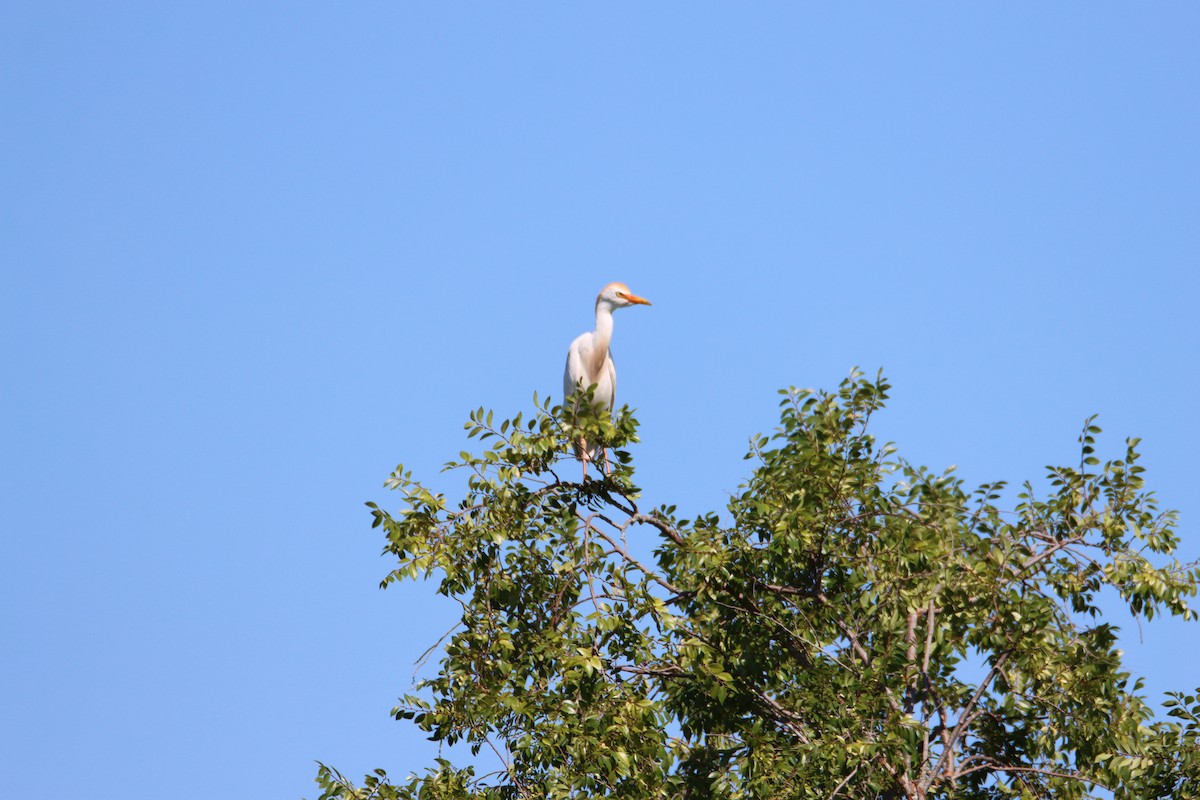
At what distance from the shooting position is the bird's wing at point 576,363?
12.1 meters

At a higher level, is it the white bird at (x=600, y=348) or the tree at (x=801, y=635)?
the white bird at (x=600, y=348)

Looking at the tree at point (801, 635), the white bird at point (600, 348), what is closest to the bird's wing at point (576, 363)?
the white bird at point (600, 348)

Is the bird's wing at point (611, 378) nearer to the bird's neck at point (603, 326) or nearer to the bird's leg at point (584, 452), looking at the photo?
the bird's neck at point (603, 326)

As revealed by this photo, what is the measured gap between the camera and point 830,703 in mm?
7113

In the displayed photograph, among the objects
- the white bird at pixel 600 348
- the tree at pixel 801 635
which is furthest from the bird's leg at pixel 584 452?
the white bird at pixel 600 348

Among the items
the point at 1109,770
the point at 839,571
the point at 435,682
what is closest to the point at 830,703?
the point at 839,571

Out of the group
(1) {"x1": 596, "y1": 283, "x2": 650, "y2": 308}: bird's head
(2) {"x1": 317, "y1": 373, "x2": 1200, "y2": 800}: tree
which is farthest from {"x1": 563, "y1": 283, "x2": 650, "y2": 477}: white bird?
(2) {"x1": 317, "y1": 373, "x2": 1200, "y2": 800}: tree

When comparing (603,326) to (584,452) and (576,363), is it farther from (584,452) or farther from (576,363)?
(584,452)

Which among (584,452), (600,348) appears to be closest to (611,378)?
(600,348)

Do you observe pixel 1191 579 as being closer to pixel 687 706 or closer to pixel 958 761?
pixel 958 761

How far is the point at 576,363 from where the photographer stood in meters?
12.1

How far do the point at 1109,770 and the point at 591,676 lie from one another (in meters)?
2.73

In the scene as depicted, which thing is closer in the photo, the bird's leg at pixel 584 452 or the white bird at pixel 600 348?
the bird's leg at pixel 584 452

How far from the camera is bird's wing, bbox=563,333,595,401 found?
1211 centimetres
